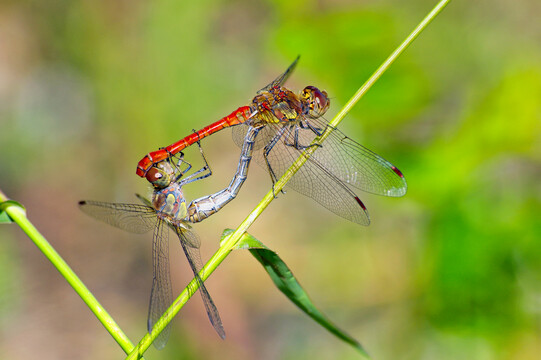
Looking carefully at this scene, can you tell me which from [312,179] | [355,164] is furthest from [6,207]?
[355,164]

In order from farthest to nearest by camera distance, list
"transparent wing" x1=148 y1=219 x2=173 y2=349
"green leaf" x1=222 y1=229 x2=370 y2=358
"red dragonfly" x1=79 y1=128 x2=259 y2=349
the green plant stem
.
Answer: "red dragonfly" x1=79 y1=128 x2=259 y2=349
"transparent wing" x1=148 y1=219 x2=173 y2=349
"green leaf" x1=222 y1=229 x2=370 y2=358
the green plant stem

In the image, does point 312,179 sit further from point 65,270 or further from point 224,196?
point 65,270

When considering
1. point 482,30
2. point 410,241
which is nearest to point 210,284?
point 410,241

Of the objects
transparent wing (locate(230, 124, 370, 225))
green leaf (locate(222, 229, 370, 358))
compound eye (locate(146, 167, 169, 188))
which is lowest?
compound eye (locate(146, 167, 169, 188))

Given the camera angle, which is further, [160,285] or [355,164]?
[355,164]

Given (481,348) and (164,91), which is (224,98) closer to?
(164,91)

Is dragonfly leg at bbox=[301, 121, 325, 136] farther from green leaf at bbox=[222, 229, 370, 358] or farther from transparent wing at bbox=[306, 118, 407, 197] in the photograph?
green leaf at bbox=[222, 229, 370, 358]

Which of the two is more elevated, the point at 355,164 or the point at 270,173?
the point at 355,164

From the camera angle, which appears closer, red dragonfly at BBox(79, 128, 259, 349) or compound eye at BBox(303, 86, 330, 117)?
red dragonfly at BBox(79, 128, 259, 349)

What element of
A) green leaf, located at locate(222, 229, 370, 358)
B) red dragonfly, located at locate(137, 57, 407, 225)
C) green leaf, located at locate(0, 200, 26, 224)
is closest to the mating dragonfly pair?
red dragonfly, located at locate(137, 57, 407, 225)
